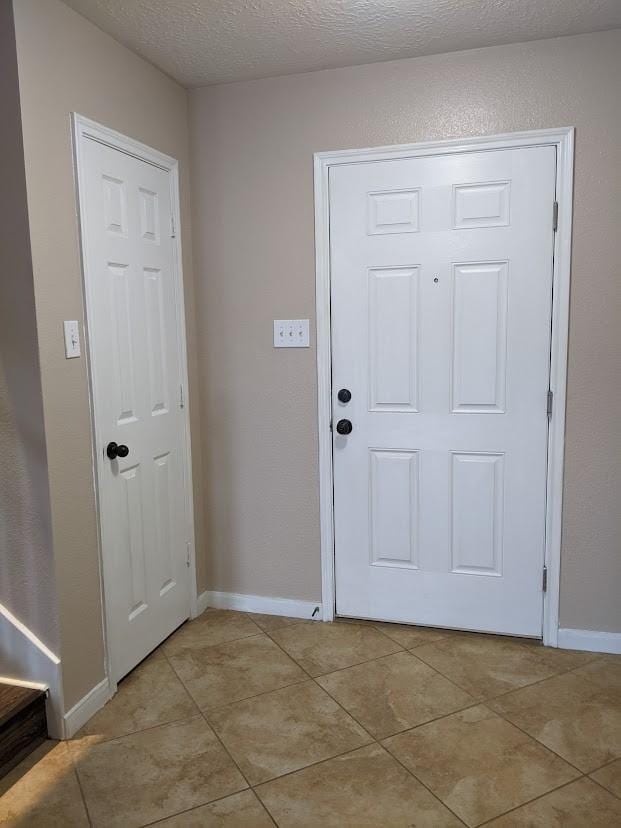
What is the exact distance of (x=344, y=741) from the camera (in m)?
2.09

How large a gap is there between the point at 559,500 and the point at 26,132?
7.42ft

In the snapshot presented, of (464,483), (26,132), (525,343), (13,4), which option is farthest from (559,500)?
(13,4)

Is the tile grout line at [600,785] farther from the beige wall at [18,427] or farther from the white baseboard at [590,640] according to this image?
the beige wall at [18,427]

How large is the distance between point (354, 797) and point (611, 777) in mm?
754

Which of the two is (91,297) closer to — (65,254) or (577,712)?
(65,254)

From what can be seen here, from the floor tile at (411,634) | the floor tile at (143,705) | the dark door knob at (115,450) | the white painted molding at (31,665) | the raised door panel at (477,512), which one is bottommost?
the floor tile at (143,705)

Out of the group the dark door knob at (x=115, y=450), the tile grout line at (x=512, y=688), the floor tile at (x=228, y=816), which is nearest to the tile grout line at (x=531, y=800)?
the tile grout line at (x=512, y=688)

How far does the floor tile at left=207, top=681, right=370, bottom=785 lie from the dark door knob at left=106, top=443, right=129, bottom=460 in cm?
96

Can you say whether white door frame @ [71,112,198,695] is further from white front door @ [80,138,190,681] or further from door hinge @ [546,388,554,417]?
door hinge @ [546,388,554,417]

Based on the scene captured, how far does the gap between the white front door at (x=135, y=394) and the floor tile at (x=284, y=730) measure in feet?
1.73

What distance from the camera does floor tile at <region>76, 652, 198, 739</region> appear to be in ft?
7.18

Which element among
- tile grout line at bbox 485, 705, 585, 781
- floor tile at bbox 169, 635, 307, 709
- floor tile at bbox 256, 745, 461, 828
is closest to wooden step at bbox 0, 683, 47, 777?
floor tile at bbox 169, 635, 307, 709

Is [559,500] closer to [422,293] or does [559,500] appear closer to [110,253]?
[422,293]

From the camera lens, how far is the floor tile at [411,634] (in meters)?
2.71
